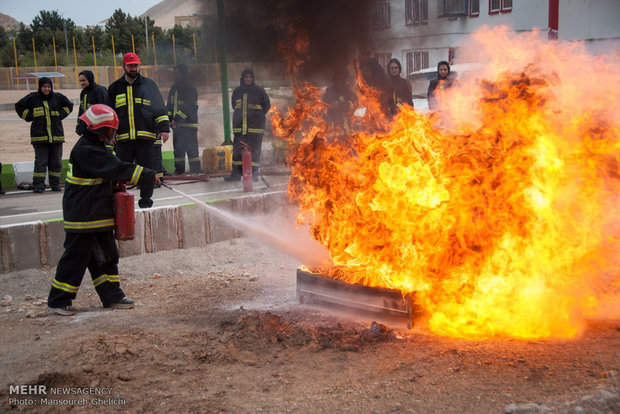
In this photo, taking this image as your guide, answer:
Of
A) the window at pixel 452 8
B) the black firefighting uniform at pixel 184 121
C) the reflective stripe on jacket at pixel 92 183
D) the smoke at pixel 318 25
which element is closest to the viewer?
the reflective stripe on jacket at pixel 92 183

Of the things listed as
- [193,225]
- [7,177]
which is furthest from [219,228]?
[7,177]

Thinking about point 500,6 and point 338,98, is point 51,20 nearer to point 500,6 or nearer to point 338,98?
point 500,6

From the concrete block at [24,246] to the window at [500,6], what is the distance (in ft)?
42.3

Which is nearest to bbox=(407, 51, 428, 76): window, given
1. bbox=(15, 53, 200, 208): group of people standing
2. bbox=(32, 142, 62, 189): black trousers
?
bbox=(15, 53, 200, 208): group of people standing

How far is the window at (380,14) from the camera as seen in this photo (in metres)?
7.64

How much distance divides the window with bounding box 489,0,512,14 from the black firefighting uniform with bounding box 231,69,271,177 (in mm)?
7706

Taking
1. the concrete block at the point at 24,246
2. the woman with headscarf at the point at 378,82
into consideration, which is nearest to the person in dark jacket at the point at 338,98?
the woman with headscarf at the point at 378,82

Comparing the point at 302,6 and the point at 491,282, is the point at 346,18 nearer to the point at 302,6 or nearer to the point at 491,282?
the point at 302,6

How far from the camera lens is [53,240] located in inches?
284

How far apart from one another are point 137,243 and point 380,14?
4.14 m

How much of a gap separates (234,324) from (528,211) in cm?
270

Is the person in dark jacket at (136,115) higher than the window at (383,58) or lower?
lower

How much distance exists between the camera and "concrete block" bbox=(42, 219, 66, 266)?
23.5 feet

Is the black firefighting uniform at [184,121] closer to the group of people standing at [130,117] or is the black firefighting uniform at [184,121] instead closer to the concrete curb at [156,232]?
the group of people standing at [130,117]
